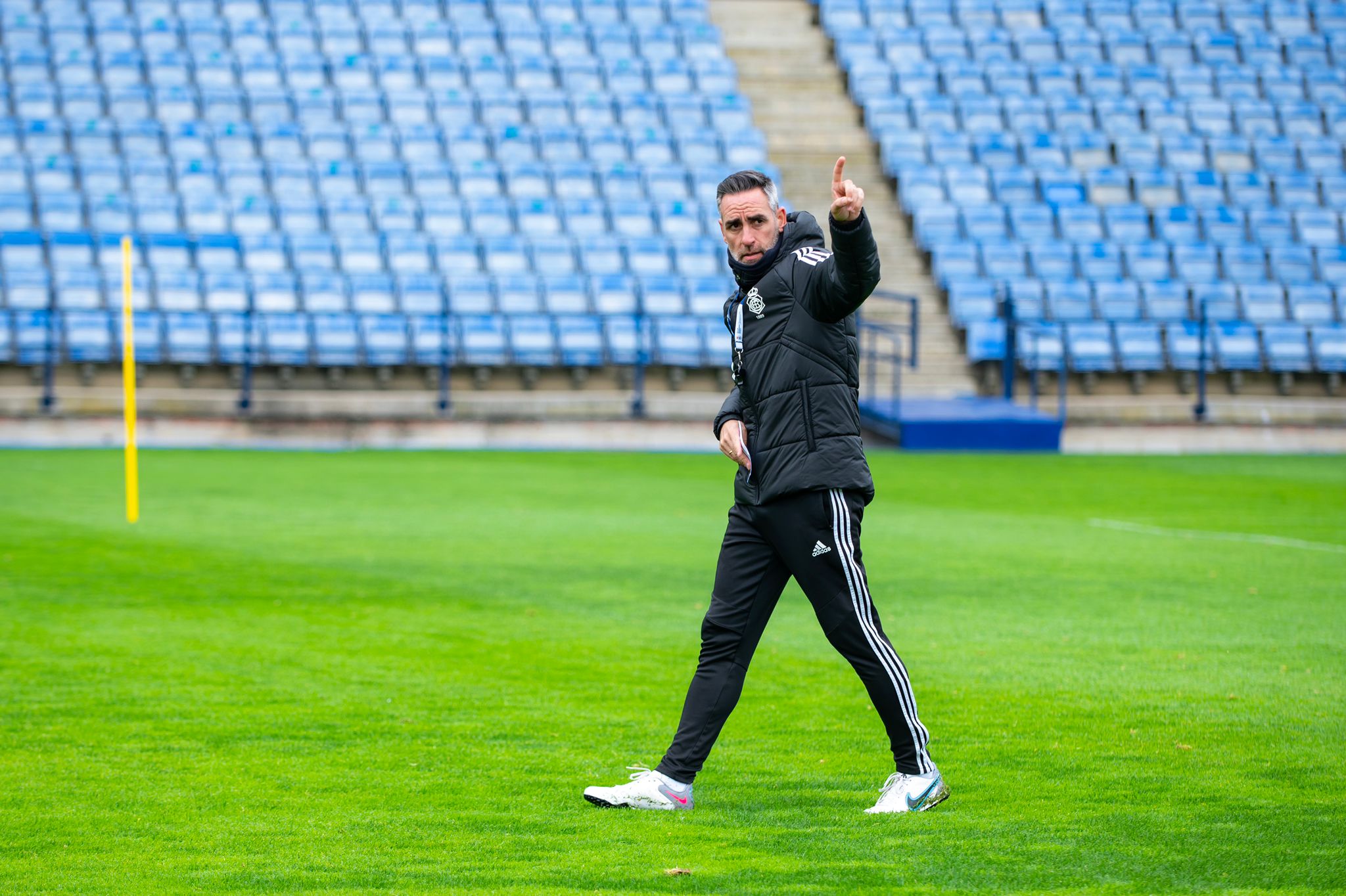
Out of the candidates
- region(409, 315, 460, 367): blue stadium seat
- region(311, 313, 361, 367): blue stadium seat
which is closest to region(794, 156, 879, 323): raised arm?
region(409, 315, 460, 367): blue stadium seat

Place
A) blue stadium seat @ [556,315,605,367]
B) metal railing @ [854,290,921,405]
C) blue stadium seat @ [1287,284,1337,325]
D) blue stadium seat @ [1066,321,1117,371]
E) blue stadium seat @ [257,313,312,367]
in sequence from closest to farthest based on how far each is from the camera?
metal railing @ [854,290,921,405]
blue stadium seat @ [257,313,312,367]
blue stadium seat @ [556,315,605,367]
blue stadium seat @ [1066,321,1117,371]
blue stadium seat @ [1287,284,1337,325]

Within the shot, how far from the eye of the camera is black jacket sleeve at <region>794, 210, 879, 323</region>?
443cm

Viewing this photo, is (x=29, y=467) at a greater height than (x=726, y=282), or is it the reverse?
(x=726, y=282)

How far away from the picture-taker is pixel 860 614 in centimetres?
496

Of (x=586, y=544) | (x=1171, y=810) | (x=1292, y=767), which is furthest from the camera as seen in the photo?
(x=586, y=544)

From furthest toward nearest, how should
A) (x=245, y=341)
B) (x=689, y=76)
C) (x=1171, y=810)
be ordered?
(x=689, y=76), (x=245, y=341), (x=1171, y=810)

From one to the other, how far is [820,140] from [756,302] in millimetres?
25170

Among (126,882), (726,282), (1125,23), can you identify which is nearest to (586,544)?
(126,882)

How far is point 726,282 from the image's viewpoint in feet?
82.6

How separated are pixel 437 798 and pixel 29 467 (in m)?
14.3

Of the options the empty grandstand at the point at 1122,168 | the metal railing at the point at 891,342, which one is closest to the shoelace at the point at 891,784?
the metal railing at the point at 891,342

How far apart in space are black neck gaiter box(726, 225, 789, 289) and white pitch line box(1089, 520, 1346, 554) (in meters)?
8.44

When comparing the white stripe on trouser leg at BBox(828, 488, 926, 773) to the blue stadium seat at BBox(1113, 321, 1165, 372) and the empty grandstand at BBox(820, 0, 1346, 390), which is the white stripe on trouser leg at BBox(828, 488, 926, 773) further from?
the blue stadium seat at BBox(1113, 321, 1165, 372)

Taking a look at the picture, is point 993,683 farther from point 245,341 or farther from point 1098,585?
point 245,341
